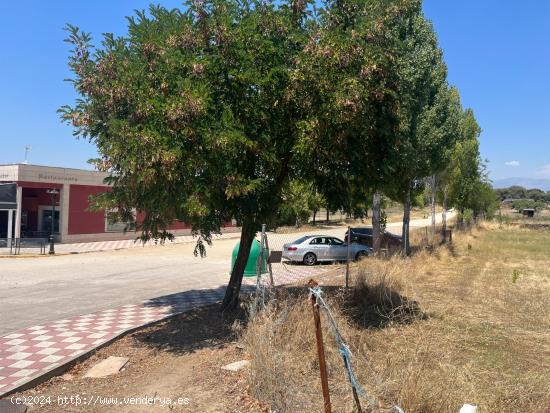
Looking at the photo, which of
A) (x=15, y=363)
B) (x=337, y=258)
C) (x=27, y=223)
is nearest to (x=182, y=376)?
(x=15, y=363)

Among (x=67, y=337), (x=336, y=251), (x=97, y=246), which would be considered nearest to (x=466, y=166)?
(x=336, y=251)

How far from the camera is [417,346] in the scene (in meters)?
6.52

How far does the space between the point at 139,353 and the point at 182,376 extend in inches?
64.6

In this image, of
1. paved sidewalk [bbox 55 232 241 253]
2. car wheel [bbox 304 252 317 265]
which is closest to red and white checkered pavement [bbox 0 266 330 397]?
car wheel [bbox 304 252 317 265]

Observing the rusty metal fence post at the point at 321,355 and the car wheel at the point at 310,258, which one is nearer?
the rusty metal fence post at the point at 321,355

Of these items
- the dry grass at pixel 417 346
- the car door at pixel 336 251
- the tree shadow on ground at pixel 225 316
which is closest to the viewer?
the dry grass at pixel 417 346

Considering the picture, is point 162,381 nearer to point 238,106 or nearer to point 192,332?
point 192,332

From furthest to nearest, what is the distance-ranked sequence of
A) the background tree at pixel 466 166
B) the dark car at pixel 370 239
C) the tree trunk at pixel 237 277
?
the background tree at pixel 466 166 → the dark car at pixel 370 239 → the tree trunk at pixel 237 277

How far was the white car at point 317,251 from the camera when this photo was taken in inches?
895

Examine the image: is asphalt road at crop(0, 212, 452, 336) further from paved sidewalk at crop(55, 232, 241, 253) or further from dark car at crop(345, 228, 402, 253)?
dark car at crop(345, 228, 402, 253)

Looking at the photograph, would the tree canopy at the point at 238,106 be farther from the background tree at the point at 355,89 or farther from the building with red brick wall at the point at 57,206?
the building with red brick wall at the point at 57,206


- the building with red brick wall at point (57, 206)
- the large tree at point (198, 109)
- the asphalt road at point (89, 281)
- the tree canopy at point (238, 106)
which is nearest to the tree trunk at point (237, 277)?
the tree canopy at point (238, 106)

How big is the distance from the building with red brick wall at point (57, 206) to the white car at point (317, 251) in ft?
44.2

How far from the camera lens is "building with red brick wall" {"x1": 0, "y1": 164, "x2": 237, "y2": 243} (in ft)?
96.5
